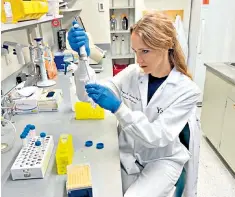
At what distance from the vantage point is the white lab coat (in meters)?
1.09

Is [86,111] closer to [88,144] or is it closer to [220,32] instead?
[88,144]

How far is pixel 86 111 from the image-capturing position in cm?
141

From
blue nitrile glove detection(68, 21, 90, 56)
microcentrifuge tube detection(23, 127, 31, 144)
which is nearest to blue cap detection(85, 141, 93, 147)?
microcentrifuge tube detection(23, 127, 31, 144)

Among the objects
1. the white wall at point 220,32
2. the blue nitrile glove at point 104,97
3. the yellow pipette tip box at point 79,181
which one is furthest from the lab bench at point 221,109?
the yellow pipette tip box at point 79,181

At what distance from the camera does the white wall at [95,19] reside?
11.0ft

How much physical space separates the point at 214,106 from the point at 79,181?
2.02 metres

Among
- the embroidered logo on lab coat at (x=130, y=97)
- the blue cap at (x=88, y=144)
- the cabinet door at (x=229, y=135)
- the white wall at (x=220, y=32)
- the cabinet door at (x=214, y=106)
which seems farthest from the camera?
the white wall at (x=220, y=32)

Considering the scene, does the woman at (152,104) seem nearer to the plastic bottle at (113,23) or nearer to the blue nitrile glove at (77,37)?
the blue nitrile glove at (77,37)

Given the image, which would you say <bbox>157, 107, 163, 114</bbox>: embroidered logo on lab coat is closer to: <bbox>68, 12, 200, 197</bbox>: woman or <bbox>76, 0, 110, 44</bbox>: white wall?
<bbox>68, 12, 200, 197</bbox>: woman

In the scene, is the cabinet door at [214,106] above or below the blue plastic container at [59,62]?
below

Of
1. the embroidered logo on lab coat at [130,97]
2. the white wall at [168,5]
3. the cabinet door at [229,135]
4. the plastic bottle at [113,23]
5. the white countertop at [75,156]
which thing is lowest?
the cabinet door at [229,135]

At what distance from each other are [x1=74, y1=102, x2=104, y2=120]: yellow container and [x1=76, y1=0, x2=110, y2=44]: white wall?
2.26 m

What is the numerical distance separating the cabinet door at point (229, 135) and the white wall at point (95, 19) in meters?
2.01

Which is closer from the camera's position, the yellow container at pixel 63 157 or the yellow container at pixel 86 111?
the yellow container at pixel 63 157
